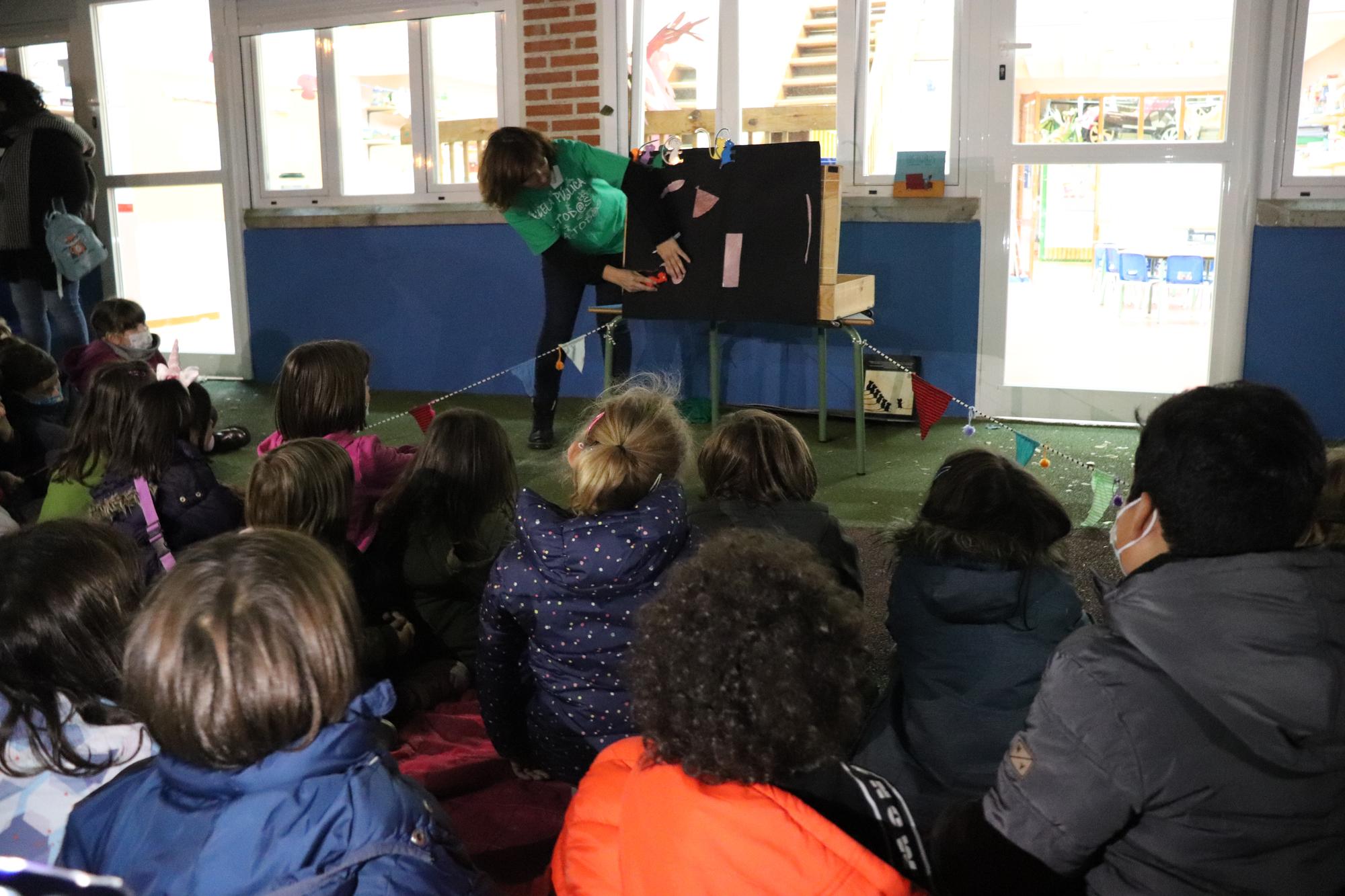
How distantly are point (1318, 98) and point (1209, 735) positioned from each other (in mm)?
4495

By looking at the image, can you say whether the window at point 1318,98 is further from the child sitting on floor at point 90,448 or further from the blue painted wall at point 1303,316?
the child sitting on floor at point 90,448

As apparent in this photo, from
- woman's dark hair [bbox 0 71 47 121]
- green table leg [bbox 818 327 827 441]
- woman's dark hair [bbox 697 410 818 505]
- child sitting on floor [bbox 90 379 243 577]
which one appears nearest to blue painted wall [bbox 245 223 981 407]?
green table leg [bbox 818 327 827 441]

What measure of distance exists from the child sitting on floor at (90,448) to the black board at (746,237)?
2101 mm

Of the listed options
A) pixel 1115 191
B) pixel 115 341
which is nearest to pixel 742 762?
pixel 115 341

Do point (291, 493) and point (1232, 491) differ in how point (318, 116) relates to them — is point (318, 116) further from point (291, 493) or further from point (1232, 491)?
point (1232, 491)

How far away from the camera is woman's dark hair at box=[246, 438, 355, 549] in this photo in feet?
7.55

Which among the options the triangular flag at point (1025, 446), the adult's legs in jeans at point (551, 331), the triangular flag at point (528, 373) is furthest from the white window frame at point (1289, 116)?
the triangular flag at point (528, 373)

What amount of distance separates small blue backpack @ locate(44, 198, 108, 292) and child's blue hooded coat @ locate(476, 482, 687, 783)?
15.1ft

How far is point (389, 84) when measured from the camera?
6.21 meters

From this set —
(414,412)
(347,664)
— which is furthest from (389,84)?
(347,664)

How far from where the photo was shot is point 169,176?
6.76 m

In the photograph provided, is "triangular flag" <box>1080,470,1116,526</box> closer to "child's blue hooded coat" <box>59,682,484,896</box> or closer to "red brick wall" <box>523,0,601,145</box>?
"child's blue hooded coat" <box>59,682,484,896</box>

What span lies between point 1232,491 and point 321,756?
39.4 inches

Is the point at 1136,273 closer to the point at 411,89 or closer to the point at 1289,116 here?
the point at 1289,116
